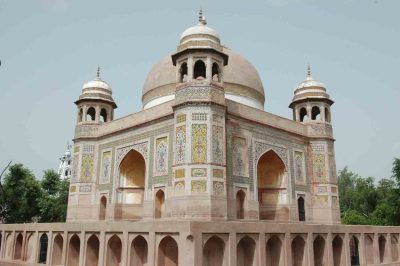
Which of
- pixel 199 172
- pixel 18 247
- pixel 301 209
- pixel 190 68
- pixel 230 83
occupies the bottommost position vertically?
pixel 18 247

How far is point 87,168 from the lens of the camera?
18016 mm

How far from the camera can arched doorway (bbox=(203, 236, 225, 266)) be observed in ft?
32.6

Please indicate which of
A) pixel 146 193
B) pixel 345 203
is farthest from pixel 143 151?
pixel 345 203

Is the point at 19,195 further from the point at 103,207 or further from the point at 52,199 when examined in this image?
the point at 103,207

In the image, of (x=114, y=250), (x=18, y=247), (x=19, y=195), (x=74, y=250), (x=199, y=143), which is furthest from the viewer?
(x=19, y=195)

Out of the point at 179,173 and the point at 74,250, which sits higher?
the point at 179,173

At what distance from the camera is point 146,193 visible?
15070 millimetres

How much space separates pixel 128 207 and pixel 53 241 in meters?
3.99

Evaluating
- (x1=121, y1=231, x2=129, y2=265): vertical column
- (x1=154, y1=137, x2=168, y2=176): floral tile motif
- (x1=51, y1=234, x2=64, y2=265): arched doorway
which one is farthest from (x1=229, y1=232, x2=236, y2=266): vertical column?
(x1=51, y1=234, x2=64, y2=265): arched doorway

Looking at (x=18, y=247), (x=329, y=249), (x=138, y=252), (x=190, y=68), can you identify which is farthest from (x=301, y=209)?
(x=18, y=247)

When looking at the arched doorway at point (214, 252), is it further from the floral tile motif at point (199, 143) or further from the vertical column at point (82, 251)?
the vertical column at point (82, 251)

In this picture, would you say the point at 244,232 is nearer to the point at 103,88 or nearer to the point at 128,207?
the point at 128,207

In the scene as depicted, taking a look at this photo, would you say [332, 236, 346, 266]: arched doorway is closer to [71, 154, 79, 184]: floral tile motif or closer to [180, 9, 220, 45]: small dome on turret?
[180, 9, 220, 45]: small dome on turret

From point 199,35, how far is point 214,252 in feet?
27.9
